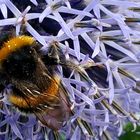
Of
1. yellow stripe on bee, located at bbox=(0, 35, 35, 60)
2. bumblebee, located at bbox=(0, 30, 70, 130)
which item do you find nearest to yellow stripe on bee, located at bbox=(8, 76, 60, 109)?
bumblebee, located at bbox=(0, 30, 70, 130)

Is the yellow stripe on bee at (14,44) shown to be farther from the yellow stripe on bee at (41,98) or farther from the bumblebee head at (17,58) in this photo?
→ the yellow stripe on bee at (41,98)

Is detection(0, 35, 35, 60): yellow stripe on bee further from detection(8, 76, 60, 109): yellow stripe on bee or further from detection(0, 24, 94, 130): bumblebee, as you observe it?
detection(8, 76, 60, 109): yellow stripe on bee

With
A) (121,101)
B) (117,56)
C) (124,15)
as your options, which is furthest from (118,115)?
(124,15)

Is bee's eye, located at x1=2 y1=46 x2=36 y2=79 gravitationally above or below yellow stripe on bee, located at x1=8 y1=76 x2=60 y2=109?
above


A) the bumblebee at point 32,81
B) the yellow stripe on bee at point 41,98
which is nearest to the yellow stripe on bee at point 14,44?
the bumblebee at point 32,81

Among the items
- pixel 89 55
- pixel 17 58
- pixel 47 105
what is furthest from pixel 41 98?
pixel 89 55

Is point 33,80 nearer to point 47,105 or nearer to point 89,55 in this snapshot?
point 47,105

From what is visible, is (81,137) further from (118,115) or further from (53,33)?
(53,33)
